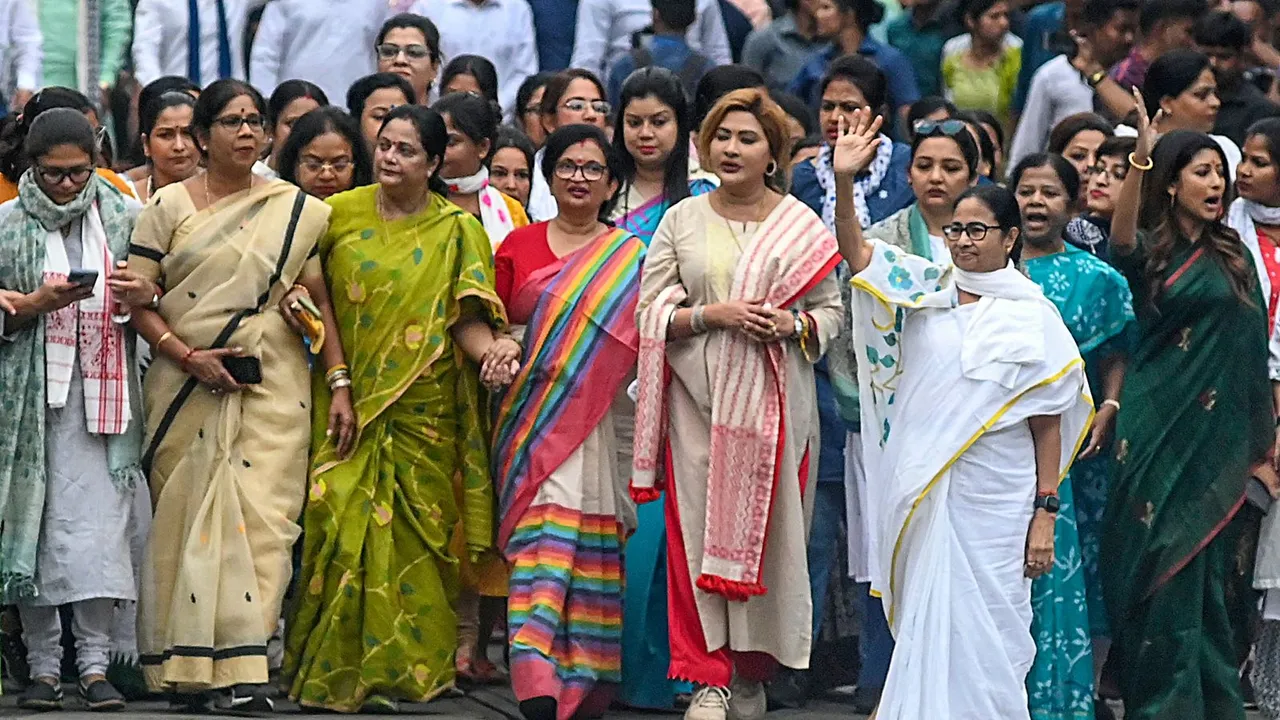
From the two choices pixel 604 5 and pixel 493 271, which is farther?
pixel 604 5

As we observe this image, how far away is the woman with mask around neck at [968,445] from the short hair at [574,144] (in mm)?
1230

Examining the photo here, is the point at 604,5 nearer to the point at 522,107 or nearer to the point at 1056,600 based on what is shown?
the point at 522,107

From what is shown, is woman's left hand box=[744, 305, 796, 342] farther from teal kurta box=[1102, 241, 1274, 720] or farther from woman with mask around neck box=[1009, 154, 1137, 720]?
teal kurta box=[1102, 241, 1274, 720]

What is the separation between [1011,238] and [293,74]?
16.7 ft

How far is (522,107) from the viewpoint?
39.4 feet

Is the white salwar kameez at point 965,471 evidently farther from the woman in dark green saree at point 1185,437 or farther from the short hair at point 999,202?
the woman in dark green saree at point 1185,437

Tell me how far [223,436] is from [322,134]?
1.32 m

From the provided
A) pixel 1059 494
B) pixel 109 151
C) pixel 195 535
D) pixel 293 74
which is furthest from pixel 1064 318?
pixel 293 74

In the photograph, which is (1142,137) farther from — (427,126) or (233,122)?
(233,122)

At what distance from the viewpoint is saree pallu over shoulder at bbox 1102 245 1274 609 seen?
30.4ft

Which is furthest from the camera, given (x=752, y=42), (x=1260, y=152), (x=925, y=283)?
(x=752, y=42)

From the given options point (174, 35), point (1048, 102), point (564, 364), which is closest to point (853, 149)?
point (564, 364)

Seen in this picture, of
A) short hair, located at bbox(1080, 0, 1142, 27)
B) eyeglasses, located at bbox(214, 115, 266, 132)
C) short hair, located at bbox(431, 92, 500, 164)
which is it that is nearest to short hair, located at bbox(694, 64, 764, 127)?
short hair, located at bbox(431, 92, 500, 164)

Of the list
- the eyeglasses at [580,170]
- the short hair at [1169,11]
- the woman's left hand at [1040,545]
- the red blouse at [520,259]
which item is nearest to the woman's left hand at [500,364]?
the red blouse at [520,259]
